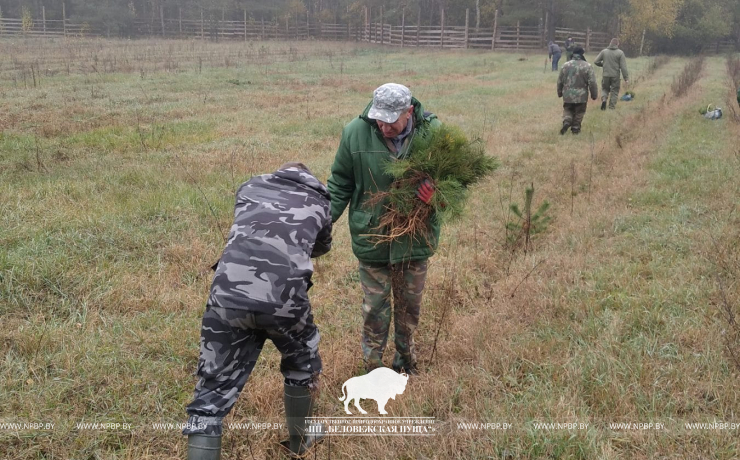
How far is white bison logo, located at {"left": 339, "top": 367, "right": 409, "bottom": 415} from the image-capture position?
304cm

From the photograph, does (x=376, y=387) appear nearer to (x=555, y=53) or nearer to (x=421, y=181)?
(x=421, y=181)

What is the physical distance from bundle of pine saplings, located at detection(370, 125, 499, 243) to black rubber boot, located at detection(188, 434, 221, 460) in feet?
4.46

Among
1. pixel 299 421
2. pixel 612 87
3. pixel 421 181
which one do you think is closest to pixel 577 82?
pixel 612 87

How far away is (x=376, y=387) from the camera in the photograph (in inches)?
121

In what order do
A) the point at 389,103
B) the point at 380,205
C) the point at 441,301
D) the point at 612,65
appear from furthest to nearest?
the point at 612,65, the point at 441,301, the point at 380,205, the point at 389,103

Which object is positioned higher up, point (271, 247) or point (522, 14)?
point (522, 14)

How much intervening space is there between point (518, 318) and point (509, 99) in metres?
14.2

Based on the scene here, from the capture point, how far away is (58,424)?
283cm

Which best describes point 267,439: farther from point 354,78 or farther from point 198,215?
point 354,78

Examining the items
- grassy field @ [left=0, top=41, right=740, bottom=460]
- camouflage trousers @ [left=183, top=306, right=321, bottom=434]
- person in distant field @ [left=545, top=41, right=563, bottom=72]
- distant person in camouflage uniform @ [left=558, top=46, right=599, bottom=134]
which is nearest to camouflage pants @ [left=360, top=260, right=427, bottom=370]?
grassy field @ [left=0, top=41, right=740, bottom=460]

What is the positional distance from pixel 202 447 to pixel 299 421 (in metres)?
0.57

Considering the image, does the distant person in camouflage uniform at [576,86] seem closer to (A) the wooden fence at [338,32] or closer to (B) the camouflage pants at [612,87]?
(B) the camouflage pants at [612,87]

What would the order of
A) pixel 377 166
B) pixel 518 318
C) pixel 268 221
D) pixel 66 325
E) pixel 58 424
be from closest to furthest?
1. pixel 268 221
2. pixel 58 424
3. pixel 377 166
4. pixel 66 325
5. pixel 518 318

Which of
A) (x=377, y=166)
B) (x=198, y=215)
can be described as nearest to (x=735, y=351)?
(x=377, y=166)
